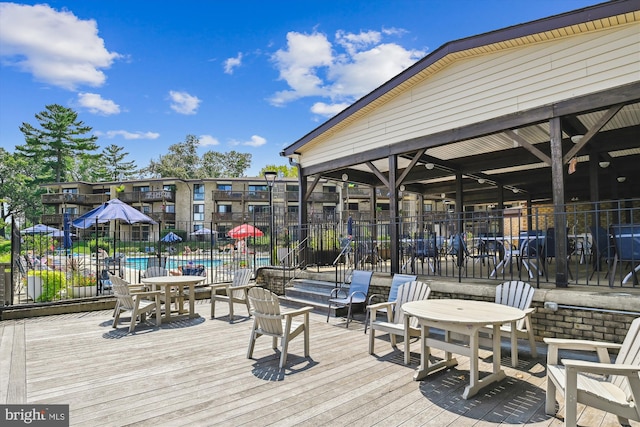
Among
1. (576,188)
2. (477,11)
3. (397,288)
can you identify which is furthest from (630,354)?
(576,188)

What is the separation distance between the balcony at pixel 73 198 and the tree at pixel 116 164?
1571 centimetres

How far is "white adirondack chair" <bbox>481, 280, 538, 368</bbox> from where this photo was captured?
162 inches

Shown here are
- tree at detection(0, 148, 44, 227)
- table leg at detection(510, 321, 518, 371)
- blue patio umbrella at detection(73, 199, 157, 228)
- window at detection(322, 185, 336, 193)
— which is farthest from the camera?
tree at detection(0, 148, 44, 227)

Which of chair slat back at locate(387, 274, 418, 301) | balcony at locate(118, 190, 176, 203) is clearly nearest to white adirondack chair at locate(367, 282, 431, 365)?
chair slat back at locate(387, 274, 418, 301)

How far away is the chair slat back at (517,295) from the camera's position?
442 cm

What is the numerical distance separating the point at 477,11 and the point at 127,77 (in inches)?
789

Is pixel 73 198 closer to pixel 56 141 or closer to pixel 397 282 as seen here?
pixel 56 141

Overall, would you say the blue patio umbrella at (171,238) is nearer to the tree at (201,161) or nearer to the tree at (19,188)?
the tree at (19,188)

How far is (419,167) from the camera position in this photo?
10.8 m

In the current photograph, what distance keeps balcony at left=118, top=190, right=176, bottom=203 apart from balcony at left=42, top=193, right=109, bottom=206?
2883mm

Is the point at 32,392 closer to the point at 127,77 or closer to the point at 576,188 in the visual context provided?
the point at 576,188

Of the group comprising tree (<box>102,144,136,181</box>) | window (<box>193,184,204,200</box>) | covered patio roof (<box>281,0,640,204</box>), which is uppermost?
tree (<box>102,144,136,181</box>)

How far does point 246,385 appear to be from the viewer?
12.0 ft

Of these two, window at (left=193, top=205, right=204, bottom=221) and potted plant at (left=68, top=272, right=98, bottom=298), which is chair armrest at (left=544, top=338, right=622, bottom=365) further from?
window at (left=193, top=205, right=204, bottom=221)
